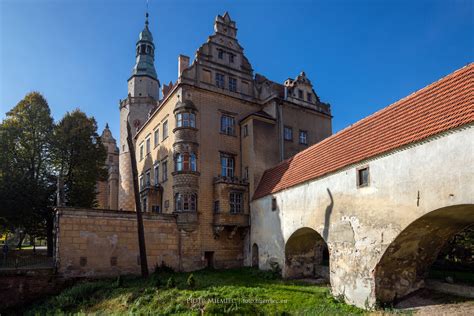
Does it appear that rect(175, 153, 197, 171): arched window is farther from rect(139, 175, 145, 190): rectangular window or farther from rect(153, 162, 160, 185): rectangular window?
rect(139, 175, 145, 190): rectangular window

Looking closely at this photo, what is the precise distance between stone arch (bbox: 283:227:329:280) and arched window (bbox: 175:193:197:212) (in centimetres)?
693

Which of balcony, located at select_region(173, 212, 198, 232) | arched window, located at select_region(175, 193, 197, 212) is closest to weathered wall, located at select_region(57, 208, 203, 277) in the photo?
balcony, located at select_region(173, 212, 198, 232)

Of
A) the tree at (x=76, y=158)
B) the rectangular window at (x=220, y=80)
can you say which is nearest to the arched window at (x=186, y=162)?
the rectangular window at (x=220, y=80)

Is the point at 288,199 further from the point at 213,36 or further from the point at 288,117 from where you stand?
the point at 213,36

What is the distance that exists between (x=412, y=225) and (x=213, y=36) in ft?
66.7

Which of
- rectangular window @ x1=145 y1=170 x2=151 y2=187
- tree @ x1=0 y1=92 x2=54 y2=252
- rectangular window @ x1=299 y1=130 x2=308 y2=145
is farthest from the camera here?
rectangular window @ x1=145 y1=170 x2=151 y2=187

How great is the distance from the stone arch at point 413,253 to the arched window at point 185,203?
13221 mm

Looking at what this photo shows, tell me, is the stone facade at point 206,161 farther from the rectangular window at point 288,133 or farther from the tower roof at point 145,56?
the tower roof at point 145,56

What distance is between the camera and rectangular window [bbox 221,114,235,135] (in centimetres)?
2711

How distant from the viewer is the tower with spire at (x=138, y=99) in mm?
37844

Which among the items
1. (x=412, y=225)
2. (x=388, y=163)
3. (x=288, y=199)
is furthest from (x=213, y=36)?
(x=412, y=225)

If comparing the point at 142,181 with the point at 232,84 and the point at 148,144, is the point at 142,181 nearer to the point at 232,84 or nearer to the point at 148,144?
the point at 148,144

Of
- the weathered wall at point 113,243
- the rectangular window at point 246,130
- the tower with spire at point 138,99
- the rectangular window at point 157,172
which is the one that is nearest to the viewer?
the weathered wall at point 113,243

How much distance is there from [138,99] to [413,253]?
3127 centimetres
